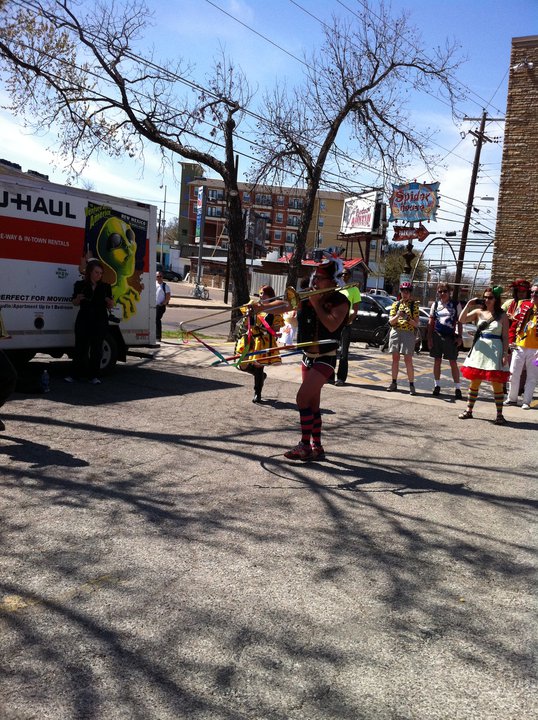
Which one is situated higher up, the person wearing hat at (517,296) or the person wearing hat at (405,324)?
the person wearing hat at (517,296)

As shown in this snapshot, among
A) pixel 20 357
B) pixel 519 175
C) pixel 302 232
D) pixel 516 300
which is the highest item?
pixel 519 175

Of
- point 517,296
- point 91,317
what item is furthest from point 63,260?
point 517,296

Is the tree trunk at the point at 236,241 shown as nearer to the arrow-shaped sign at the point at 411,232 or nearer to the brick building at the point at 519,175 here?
the brick building at the point at 519,175

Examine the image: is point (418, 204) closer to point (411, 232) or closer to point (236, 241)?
point (411, 232)

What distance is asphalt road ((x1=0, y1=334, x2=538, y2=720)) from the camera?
2.66m

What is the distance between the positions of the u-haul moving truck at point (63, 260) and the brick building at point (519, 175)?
1357 cm

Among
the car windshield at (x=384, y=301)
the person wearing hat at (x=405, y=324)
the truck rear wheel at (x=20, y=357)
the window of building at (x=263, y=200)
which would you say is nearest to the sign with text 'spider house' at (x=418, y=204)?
the car windshield at (x=384, y=301)

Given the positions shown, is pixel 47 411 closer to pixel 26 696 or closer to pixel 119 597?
pixel 119 597

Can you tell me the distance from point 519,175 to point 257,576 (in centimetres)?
2001

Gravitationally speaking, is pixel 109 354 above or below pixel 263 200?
below

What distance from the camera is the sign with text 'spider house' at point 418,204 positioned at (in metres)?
27.4

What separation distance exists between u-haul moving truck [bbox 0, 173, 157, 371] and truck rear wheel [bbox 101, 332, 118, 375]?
0.05 ft

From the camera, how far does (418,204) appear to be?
2770 cm

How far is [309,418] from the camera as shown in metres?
6.35
